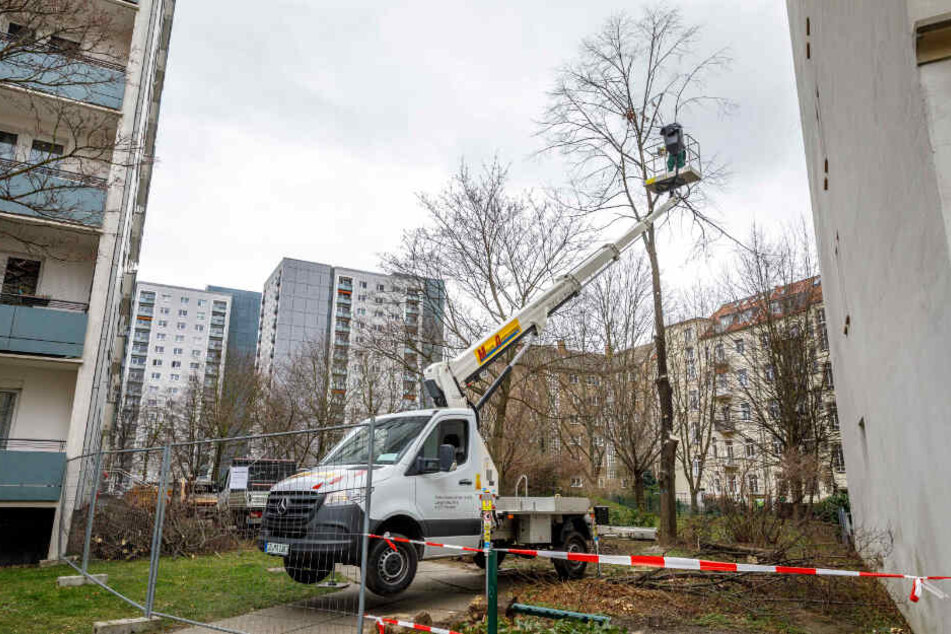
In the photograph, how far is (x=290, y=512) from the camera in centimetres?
784

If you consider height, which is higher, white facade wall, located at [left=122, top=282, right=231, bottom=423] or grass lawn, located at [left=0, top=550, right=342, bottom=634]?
white facade wall, located at [left=122, top=282, right=231, bottom=423]

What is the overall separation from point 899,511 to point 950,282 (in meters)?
4.44

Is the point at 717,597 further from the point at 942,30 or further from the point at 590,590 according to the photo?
the point at 942,30

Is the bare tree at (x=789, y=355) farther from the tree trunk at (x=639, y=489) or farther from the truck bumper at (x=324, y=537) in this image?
the truck bumper at (x=324, y=537)

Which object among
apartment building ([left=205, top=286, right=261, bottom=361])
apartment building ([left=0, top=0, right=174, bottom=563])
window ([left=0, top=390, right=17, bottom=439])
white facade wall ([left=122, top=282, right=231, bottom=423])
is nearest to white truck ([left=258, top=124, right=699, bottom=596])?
apartment building ([left=0, top=0, right=174, bottom=563])

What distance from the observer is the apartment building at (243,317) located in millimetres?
114625

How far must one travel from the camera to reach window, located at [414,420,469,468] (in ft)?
30.9

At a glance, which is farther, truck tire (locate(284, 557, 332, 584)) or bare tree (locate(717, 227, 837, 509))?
bare tree (locate(717, 227, 837, 509))

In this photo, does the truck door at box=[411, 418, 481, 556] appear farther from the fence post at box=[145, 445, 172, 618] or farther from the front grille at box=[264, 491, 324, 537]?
the fence post at box=[145, 445, 172, 618]

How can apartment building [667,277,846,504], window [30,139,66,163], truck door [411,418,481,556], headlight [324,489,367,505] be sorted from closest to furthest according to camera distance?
headlight [324,489,367,505] < truck door [411,418,481,556] < window [30,139,66,163] < apartment building [667,277,846,504]

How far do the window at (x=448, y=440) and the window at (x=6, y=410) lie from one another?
38.0 feet

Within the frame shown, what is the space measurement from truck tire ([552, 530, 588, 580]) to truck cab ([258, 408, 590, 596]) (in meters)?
0.08

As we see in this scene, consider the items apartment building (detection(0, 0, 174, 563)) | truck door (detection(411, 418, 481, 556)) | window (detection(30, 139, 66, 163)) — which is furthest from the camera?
window (detection(30, 139, 66, 163))

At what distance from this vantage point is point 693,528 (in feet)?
50.0
